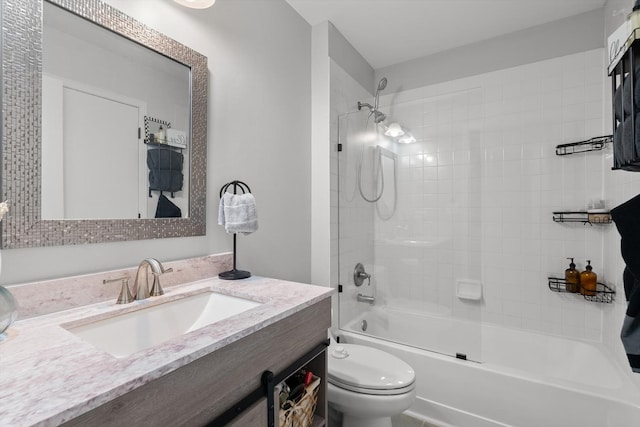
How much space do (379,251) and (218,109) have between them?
1.64 metres

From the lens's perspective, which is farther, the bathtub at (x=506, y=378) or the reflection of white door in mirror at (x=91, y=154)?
the bathtub at (x=506, y=378)

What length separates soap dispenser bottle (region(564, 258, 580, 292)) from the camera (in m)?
2.06

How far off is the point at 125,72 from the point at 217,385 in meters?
1.11

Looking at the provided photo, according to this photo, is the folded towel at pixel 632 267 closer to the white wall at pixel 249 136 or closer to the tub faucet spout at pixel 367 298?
the white wall at pixel 249 136

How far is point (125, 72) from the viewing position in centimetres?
113

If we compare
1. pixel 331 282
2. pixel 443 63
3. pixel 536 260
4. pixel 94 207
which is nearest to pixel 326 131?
pixel 331 282

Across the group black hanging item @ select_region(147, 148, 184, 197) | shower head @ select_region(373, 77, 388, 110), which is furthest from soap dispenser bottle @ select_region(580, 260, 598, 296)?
black hanging item @ select_region(147, 148, 184, 197)

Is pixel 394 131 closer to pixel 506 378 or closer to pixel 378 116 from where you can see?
pixel 378 116

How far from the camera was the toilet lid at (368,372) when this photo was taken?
1.43 metres

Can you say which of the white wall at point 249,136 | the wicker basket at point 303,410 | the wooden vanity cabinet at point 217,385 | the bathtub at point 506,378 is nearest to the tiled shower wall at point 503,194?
the bathtub at point 506,378

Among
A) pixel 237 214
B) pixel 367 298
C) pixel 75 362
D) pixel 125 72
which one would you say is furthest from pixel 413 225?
pixel 75 362

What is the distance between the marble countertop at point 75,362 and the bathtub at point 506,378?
4.29 ft

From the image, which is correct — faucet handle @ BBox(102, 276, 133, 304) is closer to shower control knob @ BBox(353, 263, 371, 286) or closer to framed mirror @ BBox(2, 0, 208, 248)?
framed mirror @ BBox(2, 0, 208, 248)

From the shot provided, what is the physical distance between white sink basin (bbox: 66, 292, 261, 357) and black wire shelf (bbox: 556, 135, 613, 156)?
231 centimetres
